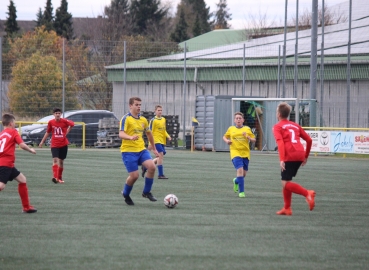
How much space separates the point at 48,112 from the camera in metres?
32.7

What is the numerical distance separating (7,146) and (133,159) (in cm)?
225

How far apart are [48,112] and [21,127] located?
1.47m

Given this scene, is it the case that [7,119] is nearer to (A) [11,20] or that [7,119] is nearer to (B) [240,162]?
(B) [240,162]

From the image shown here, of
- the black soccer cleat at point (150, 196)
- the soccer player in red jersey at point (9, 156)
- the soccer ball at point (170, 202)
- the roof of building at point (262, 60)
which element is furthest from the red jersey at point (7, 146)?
the roof of building at point (262, 60)

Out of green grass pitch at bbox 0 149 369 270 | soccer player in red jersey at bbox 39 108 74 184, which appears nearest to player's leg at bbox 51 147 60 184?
soccer player in red jersey at bbox 39 108 74 184

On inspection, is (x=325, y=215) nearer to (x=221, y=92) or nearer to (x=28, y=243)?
(x=28, y=243)

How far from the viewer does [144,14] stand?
76.4 meters

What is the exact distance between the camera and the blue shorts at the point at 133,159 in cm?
1195

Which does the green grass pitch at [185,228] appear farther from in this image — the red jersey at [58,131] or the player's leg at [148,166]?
the red jersey at [58,131]

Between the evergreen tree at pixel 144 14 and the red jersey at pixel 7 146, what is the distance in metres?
64.7

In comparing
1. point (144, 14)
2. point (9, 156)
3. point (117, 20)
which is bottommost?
point (9, 156)

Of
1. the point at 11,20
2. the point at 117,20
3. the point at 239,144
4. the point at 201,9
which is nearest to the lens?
the point at 239,144

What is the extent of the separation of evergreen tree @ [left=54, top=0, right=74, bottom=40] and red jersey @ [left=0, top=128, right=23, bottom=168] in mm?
63852

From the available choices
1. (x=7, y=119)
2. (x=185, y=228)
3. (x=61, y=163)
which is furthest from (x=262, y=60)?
(x=185, y=228)
